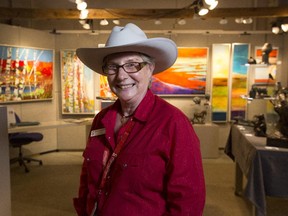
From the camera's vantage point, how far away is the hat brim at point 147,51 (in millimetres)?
1216

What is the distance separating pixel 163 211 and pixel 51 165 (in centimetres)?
437

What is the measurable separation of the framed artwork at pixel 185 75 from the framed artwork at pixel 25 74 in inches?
86.4

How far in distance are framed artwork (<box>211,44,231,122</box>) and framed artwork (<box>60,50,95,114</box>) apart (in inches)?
101

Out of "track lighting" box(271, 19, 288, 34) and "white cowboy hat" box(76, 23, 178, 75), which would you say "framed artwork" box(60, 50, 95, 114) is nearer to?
"track lighting" box(271, 19, 288, 34)

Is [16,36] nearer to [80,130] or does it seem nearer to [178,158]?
[80,130]

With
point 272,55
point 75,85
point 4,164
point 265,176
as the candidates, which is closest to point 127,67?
point 265,176

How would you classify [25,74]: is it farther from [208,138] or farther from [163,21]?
[208,138]

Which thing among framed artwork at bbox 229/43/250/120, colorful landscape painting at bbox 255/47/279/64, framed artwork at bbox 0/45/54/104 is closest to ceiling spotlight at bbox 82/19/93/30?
framed artwork at bbox 0/45/54/104

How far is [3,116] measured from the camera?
260 cm

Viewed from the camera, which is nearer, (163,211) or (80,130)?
(163,211)

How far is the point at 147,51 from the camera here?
1279 mm

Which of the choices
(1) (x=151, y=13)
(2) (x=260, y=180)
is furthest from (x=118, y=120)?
(1) (x=151, y=13)

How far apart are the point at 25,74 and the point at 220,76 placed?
3868mm

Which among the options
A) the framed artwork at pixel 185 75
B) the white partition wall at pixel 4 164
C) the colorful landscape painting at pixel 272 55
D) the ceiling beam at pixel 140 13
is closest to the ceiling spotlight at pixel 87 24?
the ceiling beam at pixel 140 13
